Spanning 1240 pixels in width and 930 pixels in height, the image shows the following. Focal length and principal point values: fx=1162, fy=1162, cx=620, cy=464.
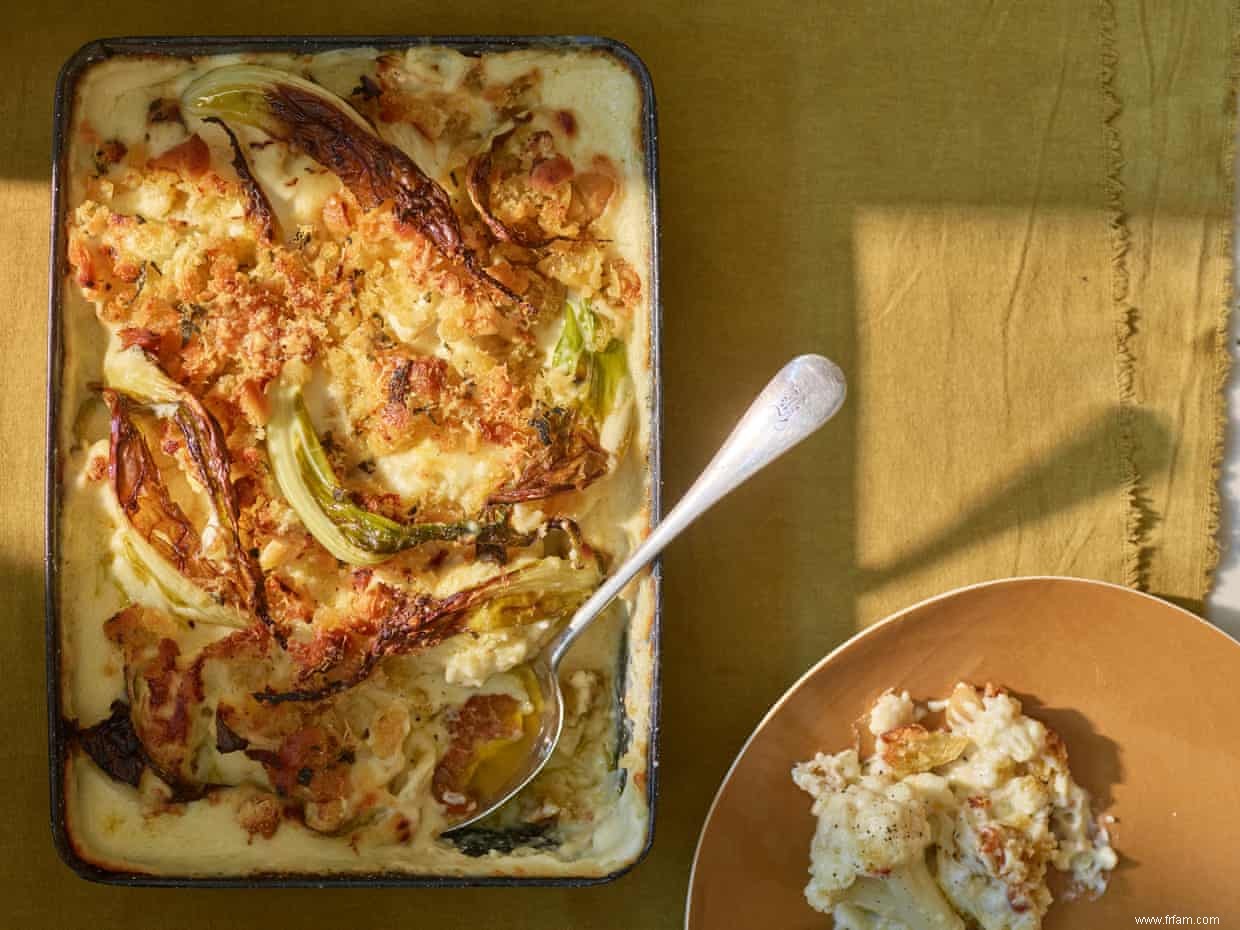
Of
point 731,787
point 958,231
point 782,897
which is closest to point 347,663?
point 731,787

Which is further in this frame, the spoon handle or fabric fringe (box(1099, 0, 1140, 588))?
fabric fringe (box(1099, 0, 1140, 588))

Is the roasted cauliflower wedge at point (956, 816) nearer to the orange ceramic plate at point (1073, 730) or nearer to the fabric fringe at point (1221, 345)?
the orange ceramic plate at point (1073, 730)

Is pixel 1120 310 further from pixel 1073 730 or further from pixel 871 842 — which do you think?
pixel 871 842

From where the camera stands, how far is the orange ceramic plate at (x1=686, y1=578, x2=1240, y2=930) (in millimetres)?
1819

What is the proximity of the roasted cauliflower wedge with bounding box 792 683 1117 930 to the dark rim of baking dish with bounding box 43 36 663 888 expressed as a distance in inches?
11.8

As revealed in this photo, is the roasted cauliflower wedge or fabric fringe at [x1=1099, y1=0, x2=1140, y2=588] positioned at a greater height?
fabric fringe at [x1=1099, y1=0, x2=1140, y2=588]

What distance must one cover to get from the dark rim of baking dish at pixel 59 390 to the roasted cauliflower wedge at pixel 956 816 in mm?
300

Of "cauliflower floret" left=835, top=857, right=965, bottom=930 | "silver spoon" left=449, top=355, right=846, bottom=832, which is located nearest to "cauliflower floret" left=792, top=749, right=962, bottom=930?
"cauliflower floret" left=835, top=857, right=965, bottom=930

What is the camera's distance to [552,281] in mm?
1805

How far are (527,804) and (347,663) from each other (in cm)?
36

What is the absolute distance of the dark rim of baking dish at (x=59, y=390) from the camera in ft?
5.63

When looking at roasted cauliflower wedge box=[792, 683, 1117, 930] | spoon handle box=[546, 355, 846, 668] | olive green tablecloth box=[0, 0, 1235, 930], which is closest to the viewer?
spoon handle box=[546, 355, 846, 668]

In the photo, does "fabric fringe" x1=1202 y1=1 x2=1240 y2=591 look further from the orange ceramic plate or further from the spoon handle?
the spoon handle

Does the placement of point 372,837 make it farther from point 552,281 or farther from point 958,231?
point 958,231
